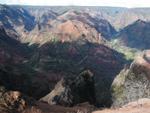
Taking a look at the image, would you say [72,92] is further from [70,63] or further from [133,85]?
[70,63]

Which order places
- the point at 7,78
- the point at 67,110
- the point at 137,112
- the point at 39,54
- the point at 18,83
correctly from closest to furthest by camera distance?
the point at 137,112 < the point at 67,110 < the point at 7,78 < the point at 18,83 < the point at 39,54

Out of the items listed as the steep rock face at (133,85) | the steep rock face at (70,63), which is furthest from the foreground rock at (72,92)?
the steep rock face at (70,63)

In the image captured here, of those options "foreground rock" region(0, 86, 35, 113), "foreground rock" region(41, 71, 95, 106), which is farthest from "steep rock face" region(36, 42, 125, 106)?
"foreground rock" region(0, 86, 35, 113)

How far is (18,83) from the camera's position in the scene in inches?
3059

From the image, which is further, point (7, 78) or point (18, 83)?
point (18, 83)

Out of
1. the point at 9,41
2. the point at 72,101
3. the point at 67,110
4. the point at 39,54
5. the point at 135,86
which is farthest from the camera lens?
the point at 9,41

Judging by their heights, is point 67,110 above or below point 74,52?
above

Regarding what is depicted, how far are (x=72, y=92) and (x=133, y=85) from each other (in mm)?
8029

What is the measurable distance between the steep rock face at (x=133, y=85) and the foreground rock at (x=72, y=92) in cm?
357

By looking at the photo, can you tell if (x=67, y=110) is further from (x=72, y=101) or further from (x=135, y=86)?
(x=135, y=86)

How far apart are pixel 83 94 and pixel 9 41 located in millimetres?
130401

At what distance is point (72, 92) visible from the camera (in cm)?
5631

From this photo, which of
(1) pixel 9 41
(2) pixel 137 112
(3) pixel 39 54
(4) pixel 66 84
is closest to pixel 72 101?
(4) pixel 66 84

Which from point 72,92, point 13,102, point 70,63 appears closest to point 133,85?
point 72,92
